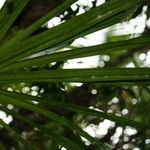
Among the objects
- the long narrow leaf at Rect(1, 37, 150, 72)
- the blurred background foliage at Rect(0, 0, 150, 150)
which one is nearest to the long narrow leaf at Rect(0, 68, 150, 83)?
the long narrow leaf at Rect(1, 37, 150, 72)

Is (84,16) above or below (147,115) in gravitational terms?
below

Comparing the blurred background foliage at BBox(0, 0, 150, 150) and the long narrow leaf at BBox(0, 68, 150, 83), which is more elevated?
the blurred background foliage at BBox(0, 0, 150, 150)

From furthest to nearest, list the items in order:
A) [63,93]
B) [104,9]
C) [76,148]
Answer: [63,93], [76,148], [104,9]

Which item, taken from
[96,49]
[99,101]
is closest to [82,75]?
[96,49]

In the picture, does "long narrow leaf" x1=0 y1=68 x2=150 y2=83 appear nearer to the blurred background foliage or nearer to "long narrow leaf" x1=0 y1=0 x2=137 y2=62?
"long narrow leaf" x1=0 y1=0 x2=137 y2=62

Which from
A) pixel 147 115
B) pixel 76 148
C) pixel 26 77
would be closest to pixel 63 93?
pixel 147 115

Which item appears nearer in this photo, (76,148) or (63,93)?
(76,148)

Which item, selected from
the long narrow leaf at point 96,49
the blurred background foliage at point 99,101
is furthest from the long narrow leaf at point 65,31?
the blurred background foliage at point 99,101

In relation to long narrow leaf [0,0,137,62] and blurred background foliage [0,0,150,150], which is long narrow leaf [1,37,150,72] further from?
blurred background foliage [0,0,150,150]

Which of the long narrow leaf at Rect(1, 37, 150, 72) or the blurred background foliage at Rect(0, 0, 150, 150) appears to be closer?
the long narrow leaf at Rect(1, 37, 150, 72)

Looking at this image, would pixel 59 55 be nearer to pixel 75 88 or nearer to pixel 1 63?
pixel 1 63

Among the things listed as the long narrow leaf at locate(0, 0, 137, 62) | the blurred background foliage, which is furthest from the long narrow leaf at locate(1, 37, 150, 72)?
the blurred background foliage
